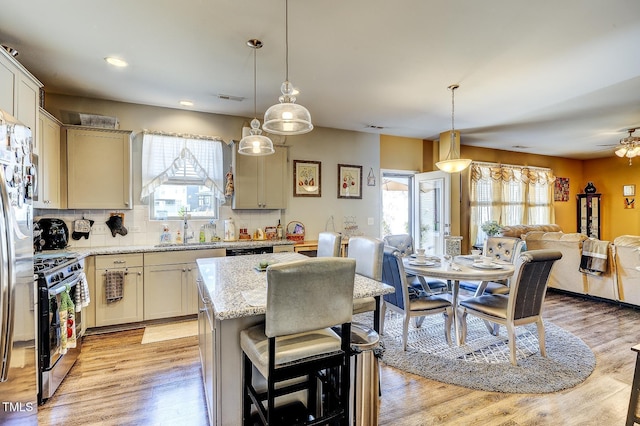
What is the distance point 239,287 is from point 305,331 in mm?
637

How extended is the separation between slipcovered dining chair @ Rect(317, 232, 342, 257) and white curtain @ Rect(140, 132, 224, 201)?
2009mm

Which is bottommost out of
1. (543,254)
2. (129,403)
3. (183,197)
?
(129,403)

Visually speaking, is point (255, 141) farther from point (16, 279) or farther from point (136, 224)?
point (136, 224)

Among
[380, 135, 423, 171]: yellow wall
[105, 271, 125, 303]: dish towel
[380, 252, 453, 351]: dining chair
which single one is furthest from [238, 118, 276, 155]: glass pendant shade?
[380, 135, 423, 171]: yellow wall

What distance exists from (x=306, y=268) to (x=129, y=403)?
6.28ft

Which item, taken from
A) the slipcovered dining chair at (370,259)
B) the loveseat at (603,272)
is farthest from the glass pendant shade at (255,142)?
the loveseat at (603,272)

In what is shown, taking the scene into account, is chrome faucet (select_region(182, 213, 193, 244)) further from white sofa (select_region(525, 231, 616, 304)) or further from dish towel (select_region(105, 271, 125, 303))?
white sofa (select_region(525, 231, 616, 304))

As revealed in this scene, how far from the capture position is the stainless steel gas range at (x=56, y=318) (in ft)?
7.11

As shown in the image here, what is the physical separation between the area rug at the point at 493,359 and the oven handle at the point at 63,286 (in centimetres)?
234

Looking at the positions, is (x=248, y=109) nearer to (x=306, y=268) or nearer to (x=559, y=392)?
(x=306, y=268)

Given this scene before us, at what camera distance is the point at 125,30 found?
7.89 ft

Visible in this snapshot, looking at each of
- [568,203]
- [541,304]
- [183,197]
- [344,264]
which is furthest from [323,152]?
[568,203]

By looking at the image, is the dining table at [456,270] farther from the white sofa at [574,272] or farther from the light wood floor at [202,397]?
the white sofa at [574,272]

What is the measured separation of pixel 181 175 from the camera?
4.35 m
